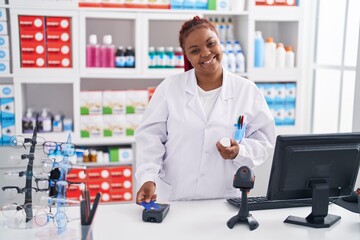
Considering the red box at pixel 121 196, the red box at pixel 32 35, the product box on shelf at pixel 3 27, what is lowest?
the red box at pixel 121 196

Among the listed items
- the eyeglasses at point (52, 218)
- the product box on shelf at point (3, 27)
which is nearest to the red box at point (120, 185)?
the product box on shelf at point (3, 27)

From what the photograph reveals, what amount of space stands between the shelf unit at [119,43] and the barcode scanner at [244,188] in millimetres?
2035

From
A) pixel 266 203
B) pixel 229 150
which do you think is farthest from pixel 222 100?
pixel 266 203

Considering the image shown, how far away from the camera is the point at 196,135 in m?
2.23

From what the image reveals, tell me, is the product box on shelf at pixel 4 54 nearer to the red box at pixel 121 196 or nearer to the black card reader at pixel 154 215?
the red box at pixel 121 196

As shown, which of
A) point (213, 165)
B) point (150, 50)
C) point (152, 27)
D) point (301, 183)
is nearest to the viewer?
point (301, 183)

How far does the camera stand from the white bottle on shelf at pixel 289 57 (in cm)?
397

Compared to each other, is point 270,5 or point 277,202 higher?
point 270,5

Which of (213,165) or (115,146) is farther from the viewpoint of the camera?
(115,146)

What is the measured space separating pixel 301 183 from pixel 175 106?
0.73 metres

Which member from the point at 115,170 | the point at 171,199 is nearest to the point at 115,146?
the point at 115,170

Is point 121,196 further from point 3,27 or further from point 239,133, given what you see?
point 239,133

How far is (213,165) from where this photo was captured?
7.35 ft

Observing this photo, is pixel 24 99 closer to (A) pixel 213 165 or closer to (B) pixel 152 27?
(B) pixel 152 27
